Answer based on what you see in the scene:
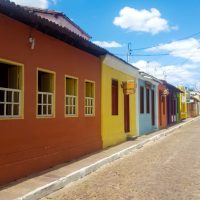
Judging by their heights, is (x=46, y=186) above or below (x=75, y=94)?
below

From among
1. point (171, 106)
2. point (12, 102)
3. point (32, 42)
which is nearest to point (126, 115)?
point (32, 42)

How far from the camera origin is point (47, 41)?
972cm

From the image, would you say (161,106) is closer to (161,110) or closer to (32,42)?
(161,110)

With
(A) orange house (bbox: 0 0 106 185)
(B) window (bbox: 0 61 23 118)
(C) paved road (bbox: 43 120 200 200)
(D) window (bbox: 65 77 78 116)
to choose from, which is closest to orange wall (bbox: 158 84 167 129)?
(C) paved road (bbox: 43 120 200 200)

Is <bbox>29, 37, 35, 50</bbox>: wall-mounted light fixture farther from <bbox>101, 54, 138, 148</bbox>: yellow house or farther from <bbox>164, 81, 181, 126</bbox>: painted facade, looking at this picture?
<bbox>164, 81, 181, 126</bbox>: painted facade

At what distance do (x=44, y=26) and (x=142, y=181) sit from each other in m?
4.26

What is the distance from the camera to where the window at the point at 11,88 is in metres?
8.34

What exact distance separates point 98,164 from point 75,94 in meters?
2.40

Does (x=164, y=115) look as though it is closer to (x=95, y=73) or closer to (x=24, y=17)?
(x=95, y=73)

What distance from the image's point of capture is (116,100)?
16.5m

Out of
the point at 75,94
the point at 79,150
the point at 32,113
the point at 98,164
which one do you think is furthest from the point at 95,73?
the point at 32,113

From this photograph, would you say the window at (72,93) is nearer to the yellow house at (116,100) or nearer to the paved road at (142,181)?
the paved road at (142,181)

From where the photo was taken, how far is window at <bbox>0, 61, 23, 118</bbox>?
834 centimetres

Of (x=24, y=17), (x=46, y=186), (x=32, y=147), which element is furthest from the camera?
(x=32, y=147)
